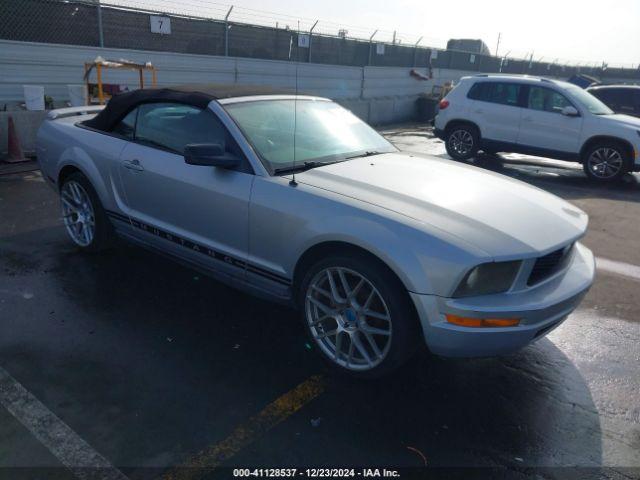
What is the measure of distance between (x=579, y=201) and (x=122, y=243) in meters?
6.59

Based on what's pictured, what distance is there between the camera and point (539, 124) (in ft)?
31.9

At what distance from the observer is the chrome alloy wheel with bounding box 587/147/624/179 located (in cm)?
912

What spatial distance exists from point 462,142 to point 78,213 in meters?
8.24

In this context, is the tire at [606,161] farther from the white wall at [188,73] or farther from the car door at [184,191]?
the car door at [184,191]

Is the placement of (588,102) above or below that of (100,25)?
below

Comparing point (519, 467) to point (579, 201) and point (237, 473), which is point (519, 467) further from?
point (579, 201)

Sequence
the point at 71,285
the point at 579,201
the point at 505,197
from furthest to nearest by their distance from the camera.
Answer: the point at 579,201 < the point at 71,285 < the point at 505,197

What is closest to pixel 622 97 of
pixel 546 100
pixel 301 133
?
pixel 546 100

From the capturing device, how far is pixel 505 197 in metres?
3.32

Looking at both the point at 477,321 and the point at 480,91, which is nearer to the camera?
the point at 477,321

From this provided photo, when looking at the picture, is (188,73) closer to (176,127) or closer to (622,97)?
(176,127)

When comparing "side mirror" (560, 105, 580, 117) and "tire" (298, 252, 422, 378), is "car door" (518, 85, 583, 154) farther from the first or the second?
"tire" (298, 252, 422, 378)

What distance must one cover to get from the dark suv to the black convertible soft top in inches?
450

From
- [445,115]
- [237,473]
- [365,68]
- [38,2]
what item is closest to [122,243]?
[237,473]
